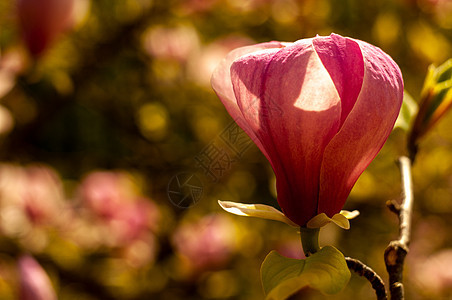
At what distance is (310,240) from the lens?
468 millimetres

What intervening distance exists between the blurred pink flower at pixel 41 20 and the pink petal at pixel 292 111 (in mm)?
832

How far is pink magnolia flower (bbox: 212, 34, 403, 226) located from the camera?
43 centimetres

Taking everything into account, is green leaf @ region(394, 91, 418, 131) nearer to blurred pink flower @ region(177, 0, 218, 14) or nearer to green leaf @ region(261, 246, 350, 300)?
green leaf @ region(261, 246, 350, 300)

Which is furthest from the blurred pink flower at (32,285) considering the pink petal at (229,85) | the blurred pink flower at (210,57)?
the blurred pink flower at (210,57)

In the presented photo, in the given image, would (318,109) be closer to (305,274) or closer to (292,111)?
(292,111)

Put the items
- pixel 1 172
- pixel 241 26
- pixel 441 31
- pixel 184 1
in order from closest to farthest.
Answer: pixel 1 172 < pixel 184 1 < pixel 441 31 < pixel 241 26

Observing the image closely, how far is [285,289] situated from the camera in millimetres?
396

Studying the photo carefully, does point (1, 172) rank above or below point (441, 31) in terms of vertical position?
below

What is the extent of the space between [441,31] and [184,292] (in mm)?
1132

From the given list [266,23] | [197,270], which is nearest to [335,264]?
[197,270]

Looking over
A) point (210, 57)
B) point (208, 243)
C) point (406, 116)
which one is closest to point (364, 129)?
point (406, 116)

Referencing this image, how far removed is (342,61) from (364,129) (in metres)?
0.06

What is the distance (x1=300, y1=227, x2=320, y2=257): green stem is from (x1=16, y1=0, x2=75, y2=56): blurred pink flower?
2.92 feet

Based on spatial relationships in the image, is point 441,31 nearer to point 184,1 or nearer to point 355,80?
point 184,1
